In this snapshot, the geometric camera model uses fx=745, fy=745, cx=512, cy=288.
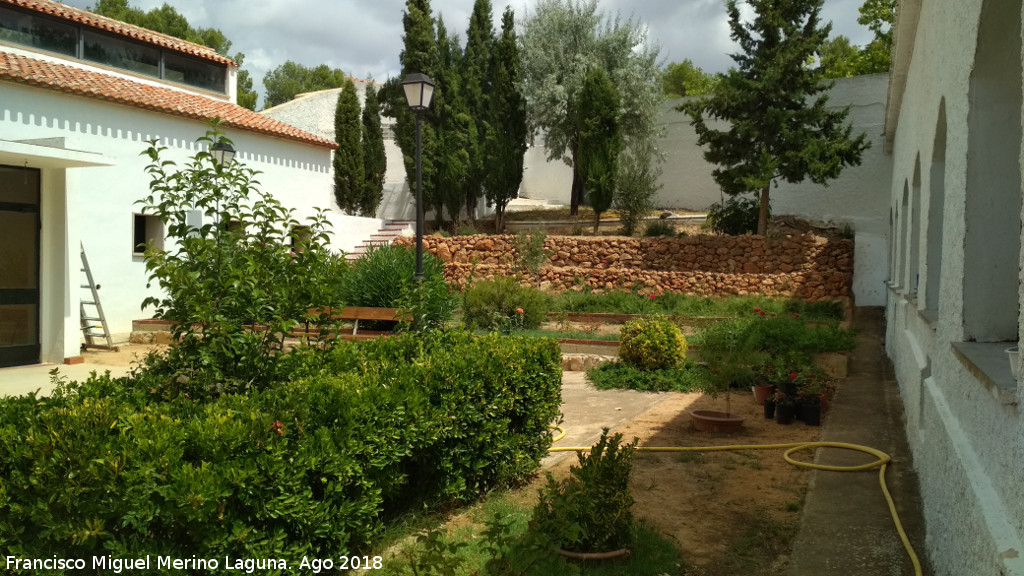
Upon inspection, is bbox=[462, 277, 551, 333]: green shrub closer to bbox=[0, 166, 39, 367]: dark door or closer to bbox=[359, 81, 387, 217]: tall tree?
bbox=[0, 166, 39, 367]: dark door

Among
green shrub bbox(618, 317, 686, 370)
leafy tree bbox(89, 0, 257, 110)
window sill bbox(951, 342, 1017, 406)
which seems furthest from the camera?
leafy tree bbox(89, 0, 257, 110)

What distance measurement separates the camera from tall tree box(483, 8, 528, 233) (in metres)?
24.0

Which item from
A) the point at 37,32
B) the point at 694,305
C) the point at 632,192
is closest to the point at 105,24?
the point at 37,32

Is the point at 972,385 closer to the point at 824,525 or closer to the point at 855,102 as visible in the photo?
the point at 824,525

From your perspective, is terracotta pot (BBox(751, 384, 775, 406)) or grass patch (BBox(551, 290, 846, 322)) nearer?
terracotta pot (BBox(751, 384, 775, 406))

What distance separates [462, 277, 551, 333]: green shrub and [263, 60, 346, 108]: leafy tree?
4214cm

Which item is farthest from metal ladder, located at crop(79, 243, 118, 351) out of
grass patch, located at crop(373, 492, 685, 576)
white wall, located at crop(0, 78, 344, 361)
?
grass patch, located at crop(373, 492, 685, 576)

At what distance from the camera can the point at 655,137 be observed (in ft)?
80.9

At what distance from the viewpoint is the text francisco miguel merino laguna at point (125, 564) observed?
297cm

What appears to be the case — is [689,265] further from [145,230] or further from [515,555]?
[515,555]

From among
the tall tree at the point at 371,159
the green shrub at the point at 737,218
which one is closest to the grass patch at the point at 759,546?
the green shrub at the point at 737,218

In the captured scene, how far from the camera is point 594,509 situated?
13.3 feet

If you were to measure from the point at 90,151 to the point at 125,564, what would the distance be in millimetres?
12457

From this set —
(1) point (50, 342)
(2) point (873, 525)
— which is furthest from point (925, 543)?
Answer: (1) point (50, 342)
